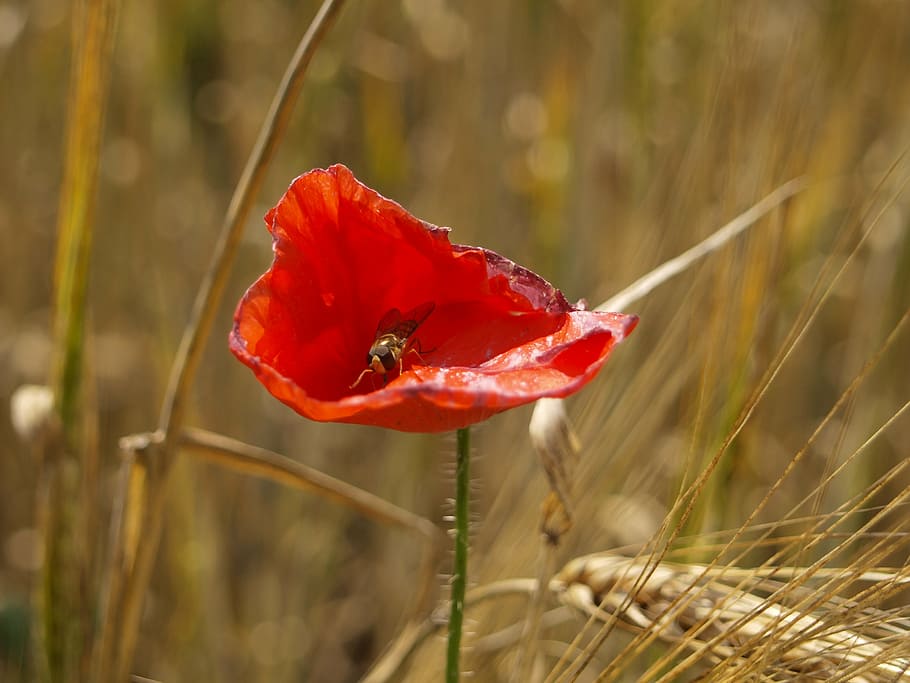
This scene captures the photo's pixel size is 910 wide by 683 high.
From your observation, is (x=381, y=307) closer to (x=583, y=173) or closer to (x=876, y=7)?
(x=583, y=173)

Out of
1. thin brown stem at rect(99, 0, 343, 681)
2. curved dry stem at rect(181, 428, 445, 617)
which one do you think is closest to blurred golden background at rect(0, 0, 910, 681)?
curved dry stem at rect(181, 428, 445, 617)

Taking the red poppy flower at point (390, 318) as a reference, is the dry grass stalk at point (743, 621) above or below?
below

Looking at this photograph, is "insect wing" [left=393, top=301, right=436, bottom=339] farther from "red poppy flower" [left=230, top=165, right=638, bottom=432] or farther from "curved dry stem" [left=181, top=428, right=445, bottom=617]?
"curved dry stem" [left=181, top=428, right=445, bottom=617]

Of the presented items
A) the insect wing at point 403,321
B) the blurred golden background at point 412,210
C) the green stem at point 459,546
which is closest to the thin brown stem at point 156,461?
the insect wing at point 403,321

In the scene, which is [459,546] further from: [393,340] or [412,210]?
[412,210]

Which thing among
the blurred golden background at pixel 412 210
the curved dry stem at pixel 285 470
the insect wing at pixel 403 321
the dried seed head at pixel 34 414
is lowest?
the curved dry stem at pixel 285 470

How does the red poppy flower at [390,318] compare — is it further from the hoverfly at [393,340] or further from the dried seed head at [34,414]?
the dried seed head at [34,414]
